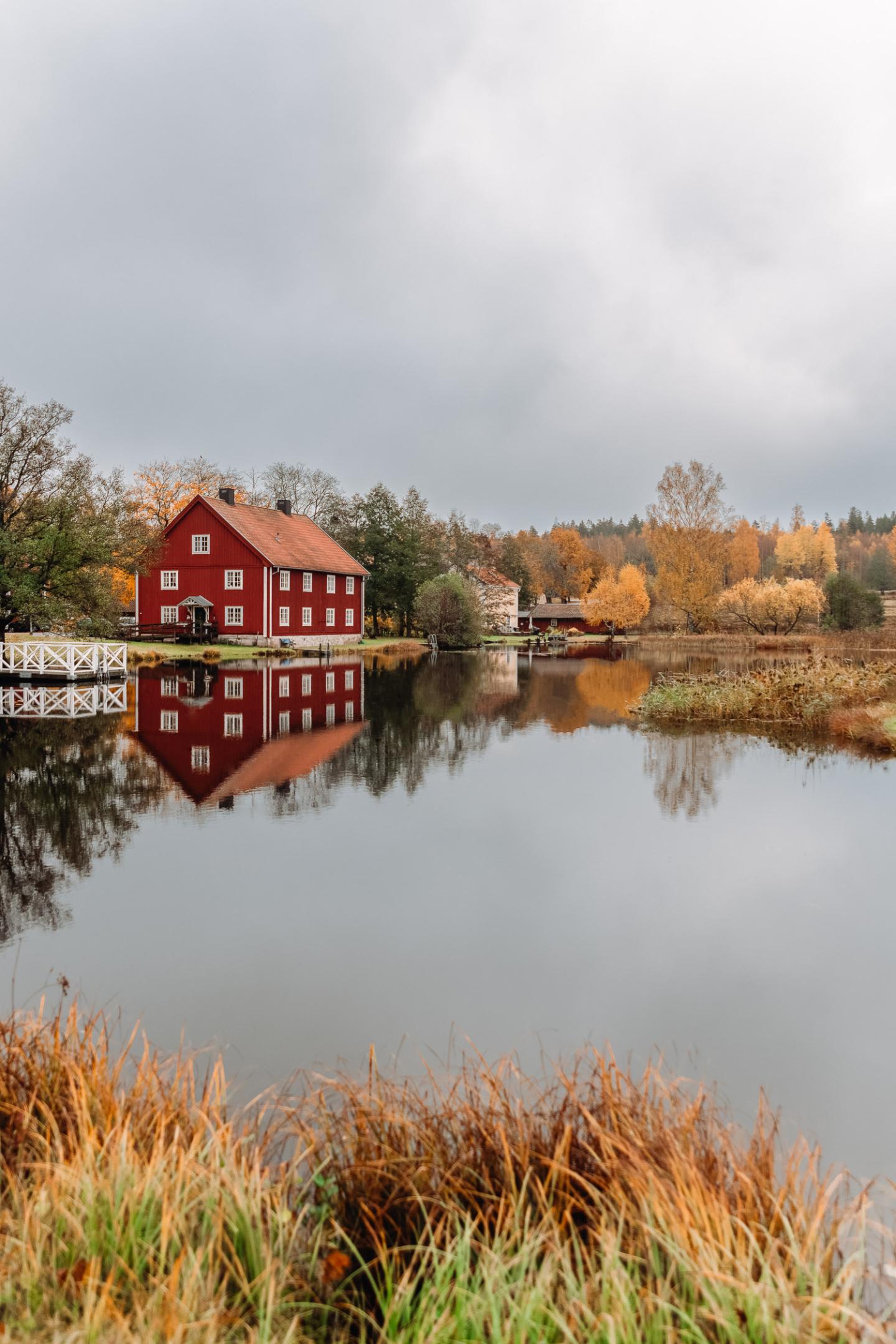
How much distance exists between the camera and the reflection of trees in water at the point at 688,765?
33.8 feet

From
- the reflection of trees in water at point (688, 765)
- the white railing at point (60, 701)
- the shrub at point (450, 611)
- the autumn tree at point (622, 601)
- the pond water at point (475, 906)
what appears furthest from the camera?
the autumn tree at point (622, 601)

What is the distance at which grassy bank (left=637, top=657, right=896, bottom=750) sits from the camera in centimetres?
1666

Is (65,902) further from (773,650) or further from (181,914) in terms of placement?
(773,650)

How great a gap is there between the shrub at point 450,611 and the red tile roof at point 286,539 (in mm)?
4247

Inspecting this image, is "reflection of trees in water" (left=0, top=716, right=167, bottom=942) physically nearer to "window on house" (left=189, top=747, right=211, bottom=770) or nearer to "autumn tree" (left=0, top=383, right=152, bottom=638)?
"window on house" (left=189, top=747, right=211, bottom=770)

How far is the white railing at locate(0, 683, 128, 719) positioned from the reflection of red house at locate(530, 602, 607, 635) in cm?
5772

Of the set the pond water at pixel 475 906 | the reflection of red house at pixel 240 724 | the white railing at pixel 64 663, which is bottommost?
the pond water at pixel 475 906

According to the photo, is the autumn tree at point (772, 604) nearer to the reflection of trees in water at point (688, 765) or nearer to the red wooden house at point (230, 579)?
the red wooden house at point (230, 579)

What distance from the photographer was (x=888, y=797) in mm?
10609

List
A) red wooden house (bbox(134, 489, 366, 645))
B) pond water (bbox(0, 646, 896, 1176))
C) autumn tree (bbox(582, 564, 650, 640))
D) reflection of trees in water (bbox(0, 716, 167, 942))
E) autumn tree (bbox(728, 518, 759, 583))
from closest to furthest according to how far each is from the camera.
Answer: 1. pond water (bbox(0, 646, 896, 1176))
2. reflection of trees in water (bbox(0, 716, 167, 942))
3. red wooden house (bbox(134, 489, 366, 645))
4. autumn tree (bbox(582, 564, 650, 640))
5. autumn tree (bbox(728, 518, 759, 583))

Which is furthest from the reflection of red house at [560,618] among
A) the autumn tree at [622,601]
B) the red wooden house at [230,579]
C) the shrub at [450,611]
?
the red wooden house at [230,579]

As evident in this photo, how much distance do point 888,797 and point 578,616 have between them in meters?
68.8

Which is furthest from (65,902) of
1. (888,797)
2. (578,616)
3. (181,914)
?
(578,616)

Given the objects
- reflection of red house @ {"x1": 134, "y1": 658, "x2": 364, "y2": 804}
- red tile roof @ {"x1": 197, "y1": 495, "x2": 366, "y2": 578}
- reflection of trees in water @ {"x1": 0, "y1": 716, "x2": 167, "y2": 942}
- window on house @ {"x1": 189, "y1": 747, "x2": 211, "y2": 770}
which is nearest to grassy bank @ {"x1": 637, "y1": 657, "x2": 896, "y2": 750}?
reflection of red house @ {"x1": 134, "y1": 658, "x2": 364, "y2": 804}
